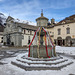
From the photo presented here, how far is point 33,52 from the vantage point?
7285 millimetres

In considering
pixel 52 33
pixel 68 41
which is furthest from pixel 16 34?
pixel 68 41

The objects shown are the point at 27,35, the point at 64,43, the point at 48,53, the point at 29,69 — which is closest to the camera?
the point at 29,69

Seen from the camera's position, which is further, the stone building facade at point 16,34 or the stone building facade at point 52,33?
the stone building facade at point 16,34

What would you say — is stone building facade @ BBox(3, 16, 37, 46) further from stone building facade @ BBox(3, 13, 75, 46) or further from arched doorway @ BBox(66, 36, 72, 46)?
arched doorway @ BBox(66, 36, 72, 46)

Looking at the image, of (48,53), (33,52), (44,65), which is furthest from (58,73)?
(33,52)

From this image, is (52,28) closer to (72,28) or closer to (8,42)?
(72,28)

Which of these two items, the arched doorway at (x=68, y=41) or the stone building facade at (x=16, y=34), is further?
the stone building facade at (x=16, y=34)

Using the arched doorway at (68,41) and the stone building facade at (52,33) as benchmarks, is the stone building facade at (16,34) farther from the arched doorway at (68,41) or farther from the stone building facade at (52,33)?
the arched doorway at (68,41)

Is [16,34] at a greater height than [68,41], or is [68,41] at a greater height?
[16,34]

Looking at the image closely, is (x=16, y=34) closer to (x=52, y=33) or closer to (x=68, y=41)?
(x=52, y=33)

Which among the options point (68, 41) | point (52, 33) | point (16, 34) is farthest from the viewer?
point (52, 33)

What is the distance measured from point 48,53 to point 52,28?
24.1 m

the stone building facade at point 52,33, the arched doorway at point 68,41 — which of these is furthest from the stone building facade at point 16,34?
the arched doorway at point 68,41

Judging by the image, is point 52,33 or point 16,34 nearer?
point 16,34
